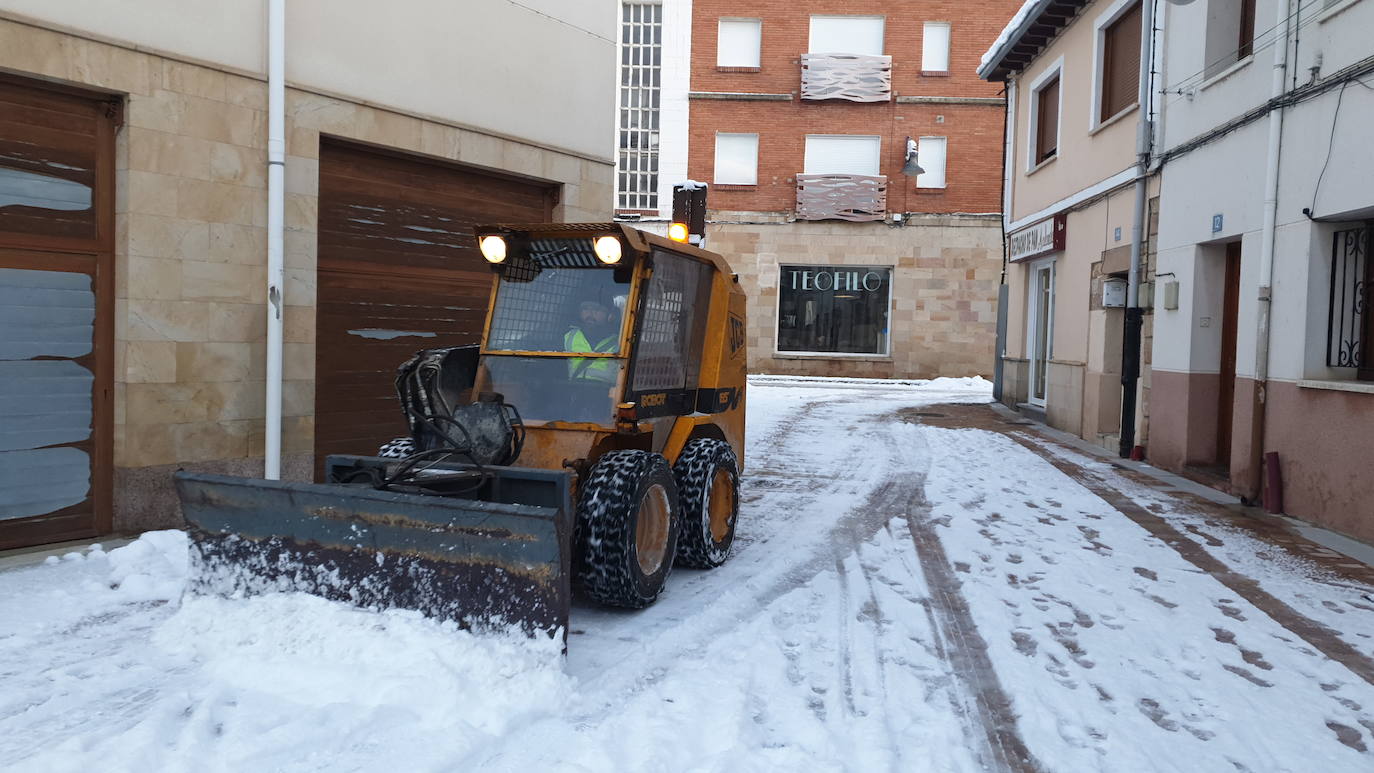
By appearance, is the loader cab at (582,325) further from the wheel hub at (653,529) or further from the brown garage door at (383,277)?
the brown garage door at (383,277)

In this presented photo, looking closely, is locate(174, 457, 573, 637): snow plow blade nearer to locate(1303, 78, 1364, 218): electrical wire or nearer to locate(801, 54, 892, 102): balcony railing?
locate(1303, 78, 1364, 218): electrical wire

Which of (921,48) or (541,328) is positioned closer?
(541,328)

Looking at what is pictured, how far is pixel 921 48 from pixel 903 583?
855 inches

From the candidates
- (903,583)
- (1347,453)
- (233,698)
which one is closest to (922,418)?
(1347,453)

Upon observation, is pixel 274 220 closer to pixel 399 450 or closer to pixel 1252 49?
pixel 399 450

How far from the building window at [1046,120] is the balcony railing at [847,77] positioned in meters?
8.37

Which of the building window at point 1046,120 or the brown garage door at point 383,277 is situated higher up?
the building window at point 1046,120

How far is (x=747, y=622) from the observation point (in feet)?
15.8

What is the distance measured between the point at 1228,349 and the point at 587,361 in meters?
7.54

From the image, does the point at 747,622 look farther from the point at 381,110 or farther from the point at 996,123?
the point at 996,123

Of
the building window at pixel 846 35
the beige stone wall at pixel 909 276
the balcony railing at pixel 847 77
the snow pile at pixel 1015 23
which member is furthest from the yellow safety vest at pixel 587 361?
the building window at pixel 846 35

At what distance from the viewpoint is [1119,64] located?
1280 cm

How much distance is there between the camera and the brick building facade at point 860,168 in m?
24.4

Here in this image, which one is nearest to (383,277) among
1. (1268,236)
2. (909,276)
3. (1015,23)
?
(1268,236)
